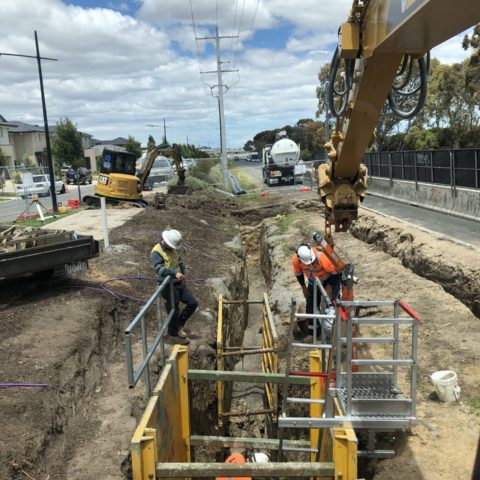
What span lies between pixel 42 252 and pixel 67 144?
161ft

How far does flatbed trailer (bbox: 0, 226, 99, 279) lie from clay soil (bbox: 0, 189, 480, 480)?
1.92 feet

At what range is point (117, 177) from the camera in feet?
73.9

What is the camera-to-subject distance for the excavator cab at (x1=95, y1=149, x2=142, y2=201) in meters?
22.7

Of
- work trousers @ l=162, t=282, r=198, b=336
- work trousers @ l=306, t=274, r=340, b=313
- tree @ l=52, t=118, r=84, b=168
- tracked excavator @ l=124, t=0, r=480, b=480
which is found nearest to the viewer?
tracked excavator @ l=124, t=0, r=480, b=480

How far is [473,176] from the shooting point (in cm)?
1762

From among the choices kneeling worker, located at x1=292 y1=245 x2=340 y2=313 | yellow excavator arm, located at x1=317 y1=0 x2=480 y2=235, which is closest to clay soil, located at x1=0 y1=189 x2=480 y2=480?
kneeling worker, located at x1=292 y1=245 x2=340 y2=313

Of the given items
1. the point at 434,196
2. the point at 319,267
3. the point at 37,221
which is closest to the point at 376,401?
the point at 319,267

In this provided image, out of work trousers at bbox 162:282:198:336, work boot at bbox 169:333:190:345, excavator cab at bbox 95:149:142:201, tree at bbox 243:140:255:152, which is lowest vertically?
work boot at bbox 169:333:190:345

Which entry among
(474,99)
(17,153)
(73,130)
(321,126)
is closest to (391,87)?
(474,99)

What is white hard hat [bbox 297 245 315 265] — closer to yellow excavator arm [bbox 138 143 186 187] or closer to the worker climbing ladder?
the worker climbing ladder

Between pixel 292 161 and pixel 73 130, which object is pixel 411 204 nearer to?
pixel 292 161

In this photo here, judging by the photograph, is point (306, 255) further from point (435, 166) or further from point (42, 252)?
point (435, 166)

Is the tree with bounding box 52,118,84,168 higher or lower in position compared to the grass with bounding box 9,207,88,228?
higher

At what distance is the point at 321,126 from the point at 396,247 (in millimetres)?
54482
